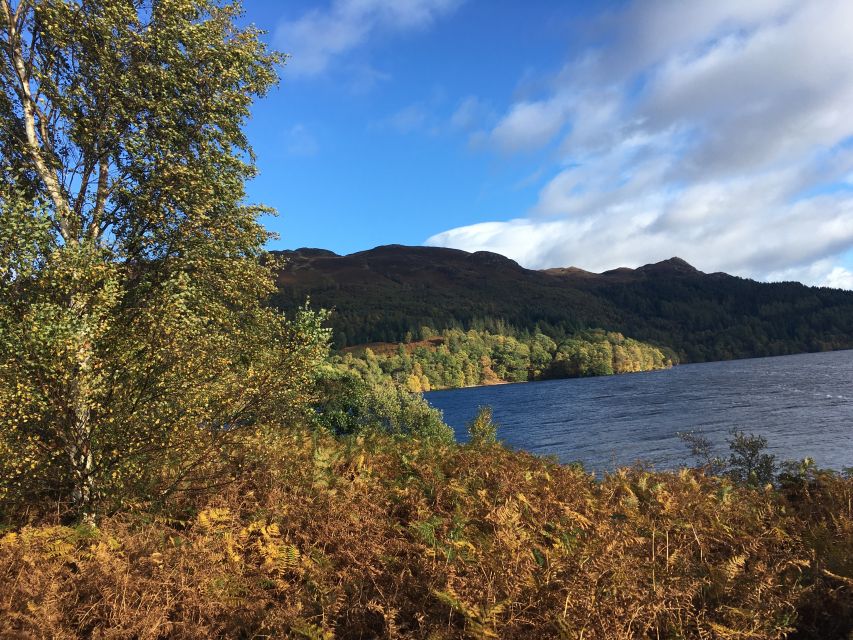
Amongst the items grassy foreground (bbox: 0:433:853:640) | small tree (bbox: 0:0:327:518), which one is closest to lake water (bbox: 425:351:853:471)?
grassy foreground (bbox: 0:433:853:640)

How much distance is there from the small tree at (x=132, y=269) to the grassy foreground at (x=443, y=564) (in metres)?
1.32

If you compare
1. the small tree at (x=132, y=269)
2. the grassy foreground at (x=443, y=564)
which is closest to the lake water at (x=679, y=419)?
the grassy foreground at (x=443, y=564)

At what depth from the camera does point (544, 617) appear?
5812mm

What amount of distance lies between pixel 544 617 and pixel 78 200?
1372cm

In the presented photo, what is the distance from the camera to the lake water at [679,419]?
52344 millimetres

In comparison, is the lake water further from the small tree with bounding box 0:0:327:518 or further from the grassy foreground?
the small tree with bounding box 0:0:327:518

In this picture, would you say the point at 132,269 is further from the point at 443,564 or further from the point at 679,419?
the point at 679,419

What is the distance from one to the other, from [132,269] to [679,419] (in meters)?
80.8

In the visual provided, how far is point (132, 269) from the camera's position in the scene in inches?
481

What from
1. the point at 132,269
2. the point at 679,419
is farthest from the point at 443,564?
the point at 679,419

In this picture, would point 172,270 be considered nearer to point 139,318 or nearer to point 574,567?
point 139,318

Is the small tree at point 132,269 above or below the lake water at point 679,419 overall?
above

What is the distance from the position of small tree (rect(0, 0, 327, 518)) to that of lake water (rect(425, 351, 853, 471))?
78.4 ft

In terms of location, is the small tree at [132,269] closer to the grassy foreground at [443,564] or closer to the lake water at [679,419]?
the grassy foreground at [443,564]
